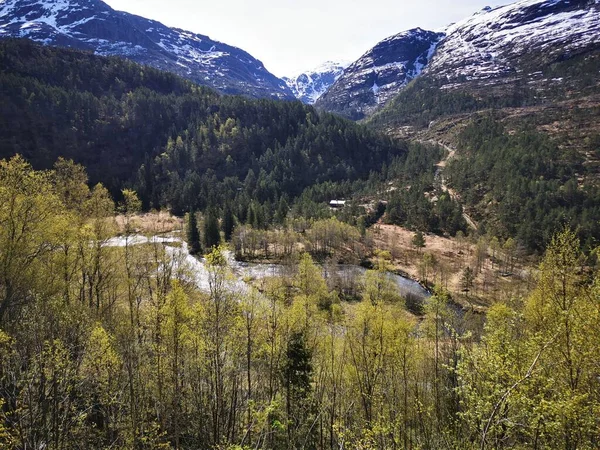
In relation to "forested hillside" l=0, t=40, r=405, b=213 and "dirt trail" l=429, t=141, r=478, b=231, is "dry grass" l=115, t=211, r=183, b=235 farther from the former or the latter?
"dirt trail" l=429, t=141, r=478, b=231

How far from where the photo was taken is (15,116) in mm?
143125

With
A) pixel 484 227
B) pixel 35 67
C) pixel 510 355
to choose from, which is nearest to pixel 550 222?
pixel 484 227

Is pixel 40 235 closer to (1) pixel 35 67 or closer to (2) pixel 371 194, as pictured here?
(2) pixel 371 194

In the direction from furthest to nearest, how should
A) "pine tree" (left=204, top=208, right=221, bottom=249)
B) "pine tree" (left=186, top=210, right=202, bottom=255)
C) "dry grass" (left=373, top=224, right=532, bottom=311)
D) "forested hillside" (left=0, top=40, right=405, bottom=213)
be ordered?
"forested hillside" (left=0, top=40, right=405, bottom=213), "pine tree" (left=186, top=210, right=202, bottom=255), "pine tree" (left=204, top=208, right=221, bottom=249), "dry grass" (left=373, top=224, right=532, bottom=311)

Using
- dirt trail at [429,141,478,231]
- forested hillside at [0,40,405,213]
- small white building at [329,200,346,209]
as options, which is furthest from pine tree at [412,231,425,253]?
forested hillside at [0,40,405,213]

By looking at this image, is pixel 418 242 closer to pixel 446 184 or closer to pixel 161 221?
pixel 446 184

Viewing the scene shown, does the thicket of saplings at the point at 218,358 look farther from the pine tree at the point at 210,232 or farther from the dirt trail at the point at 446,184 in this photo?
the dirt trail at the point at 446,184

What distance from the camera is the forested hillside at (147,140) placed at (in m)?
144

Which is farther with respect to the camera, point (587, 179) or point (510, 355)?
point (587, 179)

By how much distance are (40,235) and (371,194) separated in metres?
145

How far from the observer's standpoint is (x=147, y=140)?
178 m

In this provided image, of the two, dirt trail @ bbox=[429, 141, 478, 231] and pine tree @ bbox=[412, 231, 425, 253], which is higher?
dirt trail @ bbox=[429, 141, 478, 231]

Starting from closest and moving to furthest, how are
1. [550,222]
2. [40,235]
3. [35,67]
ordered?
1. [40,235]
2. [550,222]
3. [35,67]

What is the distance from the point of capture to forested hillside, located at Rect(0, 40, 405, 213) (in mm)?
144125
